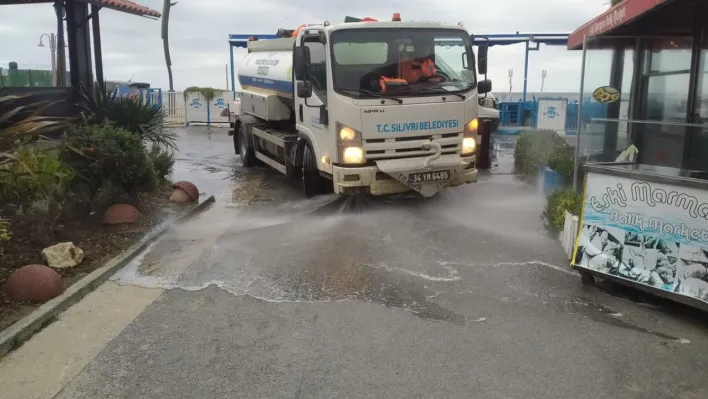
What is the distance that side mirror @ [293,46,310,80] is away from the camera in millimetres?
8695

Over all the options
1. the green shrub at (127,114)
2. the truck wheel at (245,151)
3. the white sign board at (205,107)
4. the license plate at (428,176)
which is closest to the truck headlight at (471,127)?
the license plate at (428,176)

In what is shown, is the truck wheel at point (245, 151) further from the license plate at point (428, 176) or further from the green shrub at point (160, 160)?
the license plate at point (428, 176)

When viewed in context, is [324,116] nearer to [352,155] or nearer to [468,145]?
[352,155]

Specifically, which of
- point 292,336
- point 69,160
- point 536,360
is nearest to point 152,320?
point 292,336

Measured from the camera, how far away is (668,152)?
7.83m

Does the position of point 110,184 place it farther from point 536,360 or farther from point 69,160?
point 536,360

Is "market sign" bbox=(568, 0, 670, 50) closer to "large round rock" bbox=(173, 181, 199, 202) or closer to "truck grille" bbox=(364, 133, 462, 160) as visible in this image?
"truck grille" bbox=(364, 133, 462, 160)

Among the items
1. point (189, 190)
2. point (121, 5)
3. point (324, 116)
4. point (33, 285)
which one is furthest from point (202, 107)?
point (33, 285)

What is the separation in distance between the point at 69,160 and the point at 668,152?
25.7 feet

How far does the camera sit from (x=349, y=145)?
8.37 meters

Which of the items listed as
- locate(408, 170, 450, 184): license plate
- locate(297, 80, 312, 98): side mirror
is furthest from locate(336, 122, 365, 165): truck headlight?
locate(297, 80, 312, 98): side mirror

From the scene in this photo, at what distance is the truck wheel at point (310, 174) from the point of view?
376 inches

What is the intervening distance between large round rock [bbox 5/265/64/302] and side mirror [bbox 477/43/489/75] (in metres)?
6.65

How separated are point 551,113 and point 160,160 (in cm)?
1539
